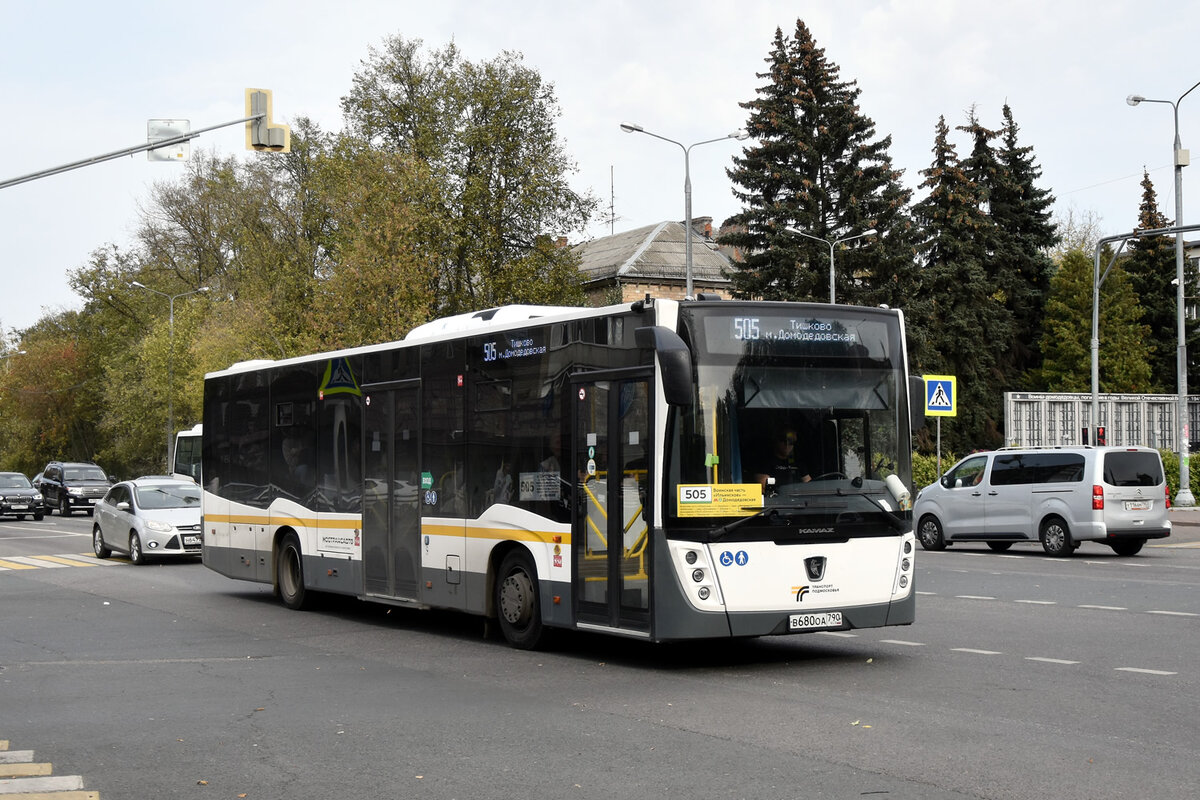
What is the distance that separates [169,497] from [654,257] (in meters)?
51.9

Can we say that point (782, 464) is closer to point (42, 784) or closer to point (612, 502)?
point (612, 502)

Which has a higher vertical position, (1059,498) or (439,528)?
(439,528)

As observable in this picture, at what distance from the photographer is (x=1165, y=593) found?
17344 millimetres

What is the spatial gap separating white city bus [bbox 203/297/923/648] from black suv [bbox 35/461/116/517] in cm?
4201

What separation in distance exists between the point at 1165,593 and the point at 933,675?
7.89m

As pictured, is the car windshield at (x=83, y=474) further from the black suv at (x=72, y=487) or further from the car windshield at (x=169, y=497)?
the car windshield at (x=169, y=497)

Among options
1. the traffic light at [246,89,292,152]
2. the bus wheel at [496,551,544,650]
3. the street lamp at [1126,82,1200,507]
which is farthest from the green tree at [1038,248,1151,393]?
the bus wheel at [496,551,544,650]

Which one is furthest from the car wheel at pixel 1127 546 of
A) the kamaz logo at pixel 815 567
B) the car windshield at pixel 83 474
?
the car windshield at pixel 83 474

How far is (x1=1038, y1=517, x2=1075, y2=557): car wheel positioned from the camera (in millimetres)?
24422

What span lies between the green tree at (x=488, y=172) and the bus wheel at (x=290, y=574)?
3234cm

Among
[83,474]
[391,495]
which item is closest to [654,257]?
[83,474]

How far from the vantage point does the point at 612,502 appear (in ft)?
37.5

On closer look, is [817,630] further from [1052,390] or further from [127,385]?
[127,385]

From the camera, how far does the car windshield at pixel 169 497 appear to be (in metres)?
26.3
